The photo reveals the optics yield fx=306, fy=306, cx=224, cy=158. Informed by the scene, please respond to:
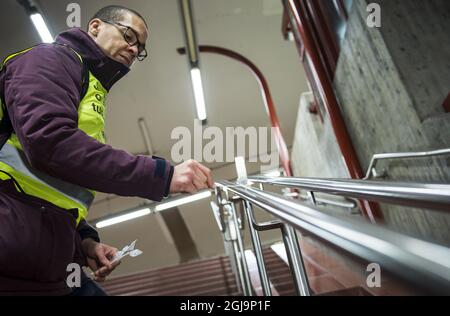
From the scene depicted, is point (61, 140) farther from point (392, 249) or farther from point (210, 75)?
point (210, 75)

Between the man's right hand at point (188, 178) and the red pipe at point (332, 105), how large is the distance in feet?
6.22

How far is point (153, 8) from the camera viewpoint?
348 cm

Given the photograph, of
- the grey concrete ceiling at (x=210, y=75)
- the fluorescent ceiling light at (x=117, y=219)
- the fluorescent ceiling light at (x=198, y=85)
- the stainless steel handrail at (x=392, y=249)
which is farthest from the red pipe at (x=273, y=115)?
the stainless steel handrail at (x=392, y=249)

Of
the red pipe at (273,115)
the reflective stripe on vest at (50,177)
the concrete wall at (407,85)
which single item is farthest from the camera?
the red pipe at (273,115)

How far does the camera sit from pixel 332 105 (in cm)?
266

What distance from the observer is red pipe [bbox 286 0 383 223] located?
2398 millimetres

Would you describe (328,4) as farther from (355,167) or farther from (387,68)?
(355,167)

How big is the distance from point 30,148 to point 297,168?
467 centimetres

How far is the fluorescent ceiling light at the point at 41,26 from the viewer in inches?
71.1

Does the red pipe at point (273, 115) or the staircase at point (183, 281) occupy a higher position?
the red pipe at point (273, 115)

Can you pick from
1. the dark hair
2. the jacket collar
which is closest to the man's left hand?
the jacket collar

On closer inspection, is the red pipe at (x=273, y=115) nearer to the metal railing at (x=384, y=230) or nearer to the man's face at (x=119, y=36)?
the man's face at (x=119, y=36)

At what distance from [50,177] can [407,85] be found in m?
1.82
